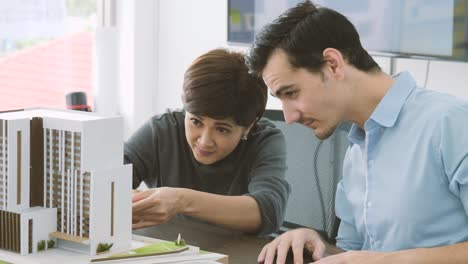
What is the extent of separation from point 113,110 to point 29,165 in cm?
206

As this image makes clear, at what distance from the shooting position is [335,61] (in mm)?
1523

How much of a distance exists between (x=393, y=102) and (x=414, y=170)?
15 cm

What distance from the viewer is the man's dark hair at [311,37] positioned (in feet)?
4.96

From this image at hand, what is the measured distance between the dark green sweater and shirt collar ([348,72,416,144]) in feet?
1.47

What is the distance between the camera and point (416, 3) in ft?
8.48

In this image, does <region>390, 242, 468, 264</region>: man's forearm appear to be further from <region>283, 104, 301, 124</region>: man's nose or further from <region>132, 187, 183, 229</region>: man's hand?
<region>132, 187, 183, 229</region>: man's hand

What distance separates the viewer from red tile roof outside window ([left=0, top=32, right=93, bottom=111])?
3.46m

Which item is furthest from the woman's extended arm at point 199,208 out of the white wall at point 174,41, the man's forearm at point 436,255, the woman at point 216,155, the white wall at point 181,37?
the white wall at point 181,37

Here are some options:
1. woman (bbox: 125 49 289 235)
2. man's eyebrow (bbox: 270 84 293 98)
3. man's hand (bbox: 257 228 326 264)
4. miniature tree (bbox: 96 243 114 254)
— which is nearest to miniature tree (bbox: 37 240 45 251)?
miniature tree (bbox: 96 243 114 254)

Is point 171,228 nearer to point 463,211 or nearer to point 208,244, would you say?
point 208,244

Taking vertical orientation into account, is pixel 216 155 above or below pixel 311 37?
below

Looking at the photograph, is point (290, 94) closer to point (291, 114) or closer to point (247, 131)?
point (291, 114)

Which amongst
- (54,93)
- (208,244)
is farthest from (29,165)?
(54,93)

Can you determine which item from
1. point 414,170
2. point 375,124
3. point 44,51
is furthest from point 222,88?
point 44,51
